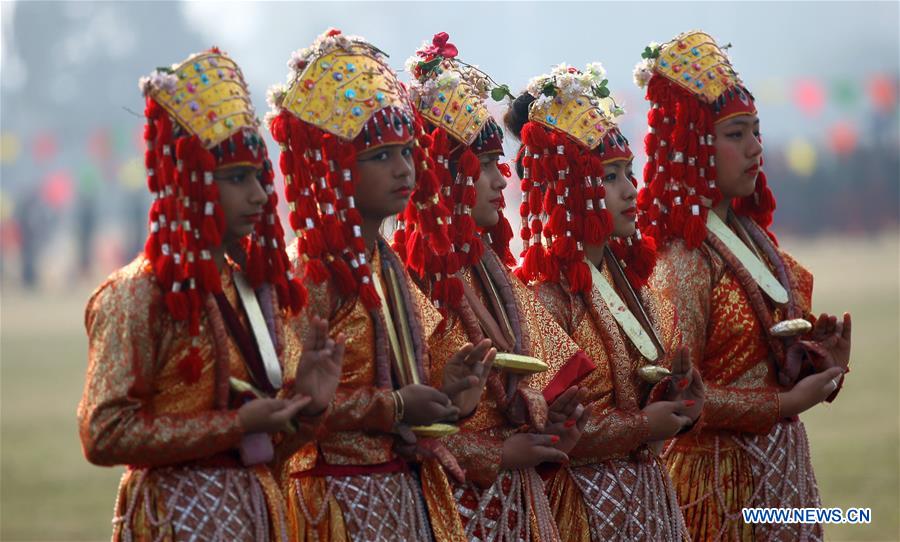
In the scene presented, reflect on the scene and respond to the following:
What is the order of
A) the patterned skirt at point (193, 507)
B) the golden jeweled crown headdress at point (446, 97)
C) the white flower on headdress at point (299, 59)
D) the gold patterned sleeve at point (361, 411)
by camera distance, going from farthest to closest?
the golden jeweled crown headdress at point (446, 97) → the white flower on headdress at point (299, 59) → the gold patterned sleeve at point (361, 411) → the patterned skirt at point (193, 507)

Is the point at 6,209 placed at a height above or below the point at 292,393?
above

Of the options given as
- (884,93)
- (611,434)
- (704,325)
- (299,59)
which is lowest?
(611,434)

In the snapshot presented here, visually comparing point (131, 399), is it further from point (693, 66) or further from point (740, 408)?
point (693, 66)

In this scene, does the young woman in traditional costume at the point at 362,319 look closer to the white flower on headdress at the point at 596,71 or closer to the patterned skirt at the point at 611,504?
the patterned skirt at the point at 611,504

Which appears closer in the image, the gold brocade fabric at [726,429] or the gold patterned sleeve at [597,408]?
the gold patterned sleeve at [597,408]

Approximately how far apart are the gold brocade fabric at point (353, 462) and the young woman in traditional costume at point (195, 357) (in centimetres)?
26

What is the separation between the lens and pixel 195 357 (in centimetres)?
388

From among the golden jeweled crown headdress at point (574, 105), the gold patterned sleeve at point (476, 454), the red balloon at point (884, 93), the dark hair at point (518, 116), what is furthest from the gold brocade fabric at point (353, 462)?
the red balloon at point (884, 93)

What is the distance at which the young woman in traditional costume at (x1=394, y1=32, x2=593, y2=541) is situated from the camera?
4.78 meters

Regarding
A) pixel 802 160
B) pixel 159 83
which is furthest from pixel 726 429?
pixel 802 160

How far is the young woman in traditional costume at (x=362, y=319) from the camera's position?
4.32 meters

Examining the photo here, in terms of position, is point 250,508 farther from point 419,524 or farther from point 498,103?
point 498,103

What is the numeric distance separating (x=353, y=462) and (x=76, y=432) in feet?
43.4

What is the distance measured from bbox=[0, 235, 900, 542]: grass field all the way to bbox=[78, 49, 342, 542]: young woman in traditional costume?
6375mm
